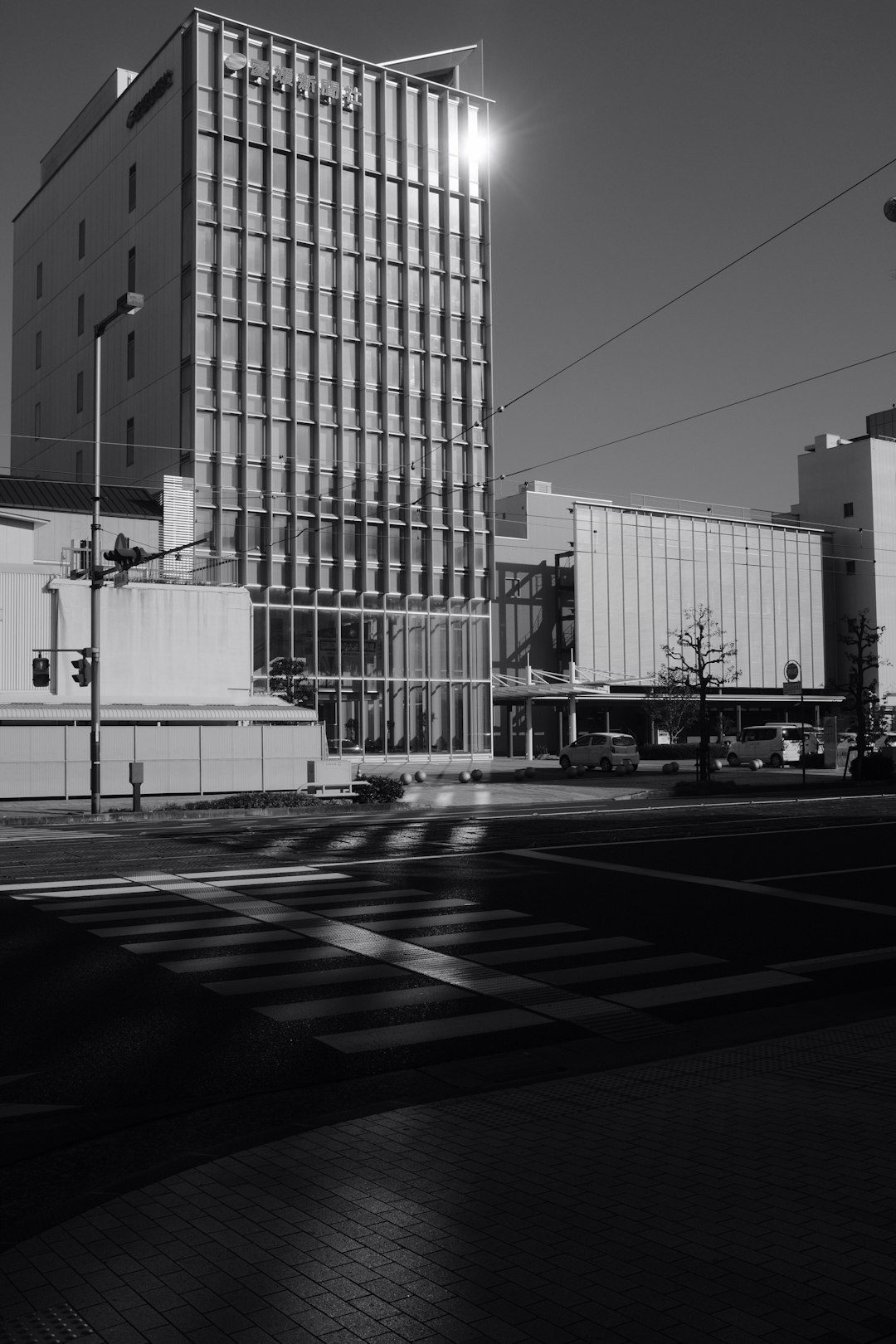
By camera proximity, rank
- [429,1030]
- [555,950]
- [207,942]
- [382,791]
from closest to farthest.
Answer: [429,1030] < [555,950] < [207,942] < [382,791]

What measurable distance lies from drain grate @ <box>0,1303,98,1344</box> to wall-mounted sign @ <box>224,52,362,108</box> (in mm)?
65525

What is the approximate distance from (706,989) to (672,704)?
6936 cm

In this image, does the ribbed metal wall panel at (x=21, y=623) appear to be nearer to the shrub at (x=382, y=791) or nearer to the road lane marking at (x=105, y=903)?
the shrub at (x=382, y=791)

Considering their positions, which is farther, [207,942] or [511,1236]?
[207,942]

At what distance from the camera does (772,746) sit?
56.9 m

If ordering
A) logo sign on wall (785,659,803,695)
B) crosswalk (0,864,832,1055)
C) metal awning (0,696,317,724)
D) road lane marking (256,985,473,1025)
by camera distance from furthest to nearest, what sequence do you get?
1. logo sign on wall (785,659,803,695)
2. metal awning (0,696,317,724)
3. road lane marking (256,985,473,1025)
4. crosswalk (0,864,832,1055)

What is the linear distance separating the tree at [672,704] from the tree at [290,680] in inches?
1063

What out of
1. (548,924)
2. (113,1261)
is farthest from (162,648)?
(113,1261)

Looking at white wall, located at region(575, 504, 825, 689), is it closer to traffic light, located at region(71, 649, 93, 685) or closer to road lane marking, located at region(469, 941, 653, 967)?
traffic light, located at region(71, 649, 93, 685)

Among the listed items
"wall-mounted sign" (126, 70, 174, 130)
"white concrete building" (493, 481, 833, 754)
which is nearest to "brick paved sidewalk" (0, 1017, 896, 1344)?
"wall-mounted sign" (126, 70, 174, 130)

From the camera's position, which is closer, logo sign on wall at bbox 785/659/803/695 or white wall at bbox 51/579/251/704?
logo sign on wall at bbox 785/659/803/695

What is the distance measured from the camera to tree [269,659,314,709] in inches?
2248

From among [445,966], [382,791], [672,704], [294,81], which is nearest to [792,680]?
[382,791]

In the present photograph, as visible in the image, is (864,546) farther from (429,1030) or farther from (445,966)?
(429,1030)
